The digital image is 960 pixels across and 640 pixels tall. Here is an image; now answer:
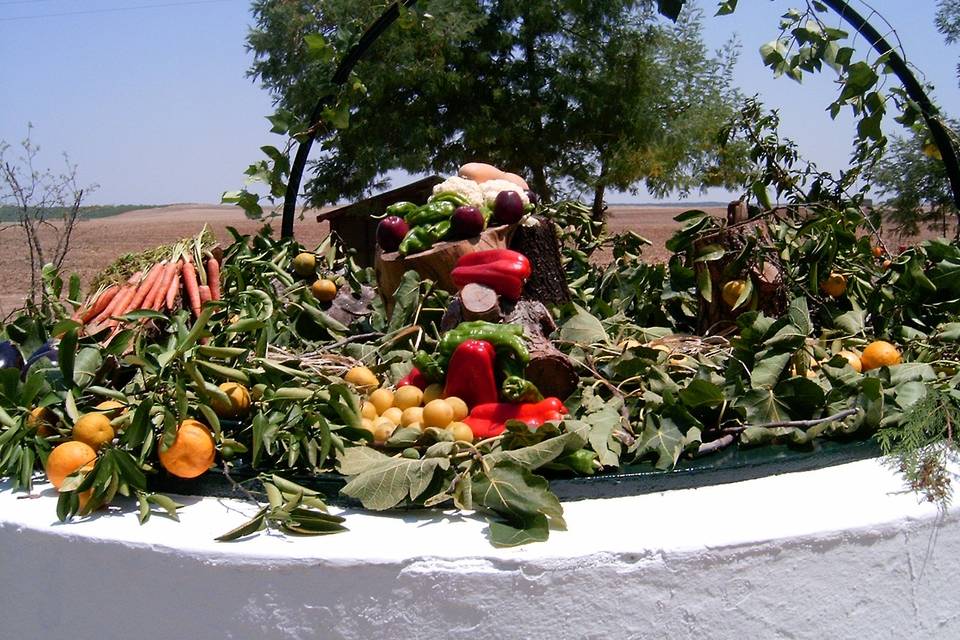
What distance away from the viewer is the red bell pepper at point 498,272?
2609mm

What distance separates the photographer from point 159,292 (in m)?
2.71

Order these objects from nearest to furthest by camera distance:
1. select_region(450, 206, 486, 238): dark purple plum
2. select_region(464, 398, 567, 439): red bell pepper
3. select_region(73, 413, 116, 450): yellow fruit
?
1. select_region(73, 413, 116, 450): yellow fruit
2. select_region(464, 398, 567, 439): red bell pepper
3. select_region(450, 206, 486, 238): dark purple plum

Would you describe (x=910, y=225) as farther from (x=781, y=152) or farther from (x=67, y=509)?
(x=67, y=509)

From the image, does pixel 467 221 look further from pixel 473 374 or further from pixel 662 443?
pixel 662 443

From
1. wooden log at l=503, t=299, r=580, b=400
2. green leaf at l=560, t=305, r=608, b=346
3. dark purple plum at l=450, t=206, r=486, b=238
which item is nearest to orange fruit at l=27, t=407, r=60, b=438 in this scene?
wooden log at l=503, t=299, r=580, b=400

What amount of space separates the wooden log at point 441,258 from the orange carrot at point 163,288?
0.69 metres

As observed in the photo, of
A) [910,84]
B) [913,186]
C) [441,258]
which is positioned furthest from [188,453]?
[913,186]

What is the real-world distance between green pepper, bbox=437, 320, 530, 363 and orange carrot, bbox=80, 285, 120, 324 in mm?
1058

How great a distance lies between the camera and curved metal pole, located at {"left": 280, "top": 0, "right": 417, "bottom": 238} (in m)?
3.37

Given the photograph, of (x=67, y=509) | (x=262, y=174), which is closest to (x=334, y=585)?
(x=67, y=509)

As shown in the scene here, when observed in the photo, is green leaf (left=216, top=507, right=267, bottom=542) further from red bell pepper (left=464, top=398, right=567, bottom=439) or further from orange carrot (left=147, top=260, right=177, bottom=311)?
orange carrot (left=147, top=260, right=177, bottom=311)

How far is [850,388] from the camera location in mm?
2404

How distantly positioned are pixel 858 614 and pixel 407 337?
5.08 ft

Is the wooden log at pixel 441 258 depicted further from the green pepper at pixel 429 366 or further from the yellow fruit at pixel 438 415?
the yellow fruit at pixel 438 415
